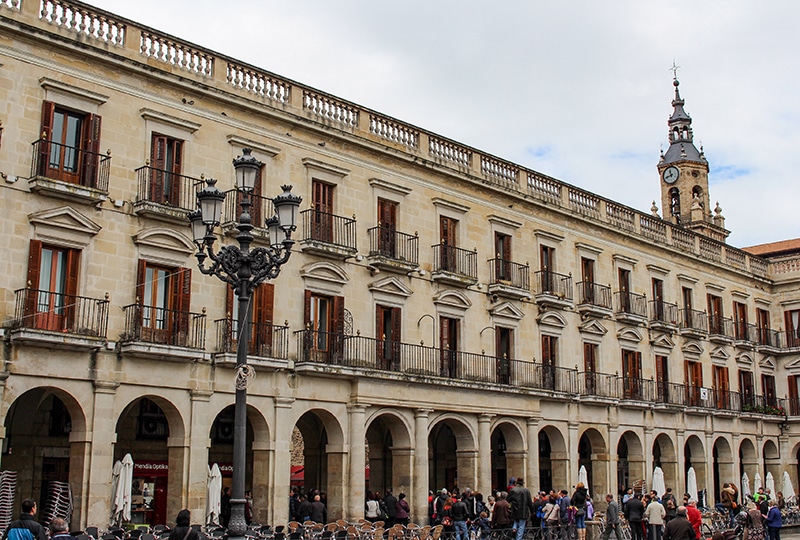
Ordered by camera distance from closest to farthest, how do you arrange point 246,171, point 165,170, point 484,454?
point 246,171 < point 165,170 < point 484,454

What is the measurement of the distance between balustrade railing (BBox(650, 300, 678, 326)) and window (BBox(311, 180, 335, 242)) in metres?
16.7

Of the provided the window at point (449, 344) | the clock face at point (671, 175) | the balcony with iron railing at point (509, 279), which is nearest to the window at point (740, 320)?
the clock face at point (671, 175)

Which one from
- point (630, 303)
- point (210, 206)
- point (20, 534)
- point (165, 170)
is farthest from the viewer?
point (630, 303)

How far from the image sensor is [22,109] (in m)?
20.5

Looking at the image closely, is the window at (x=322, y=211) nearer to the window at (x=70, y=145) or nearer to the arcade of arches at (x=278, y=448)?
the arcade of arches at (x=278, y=448)

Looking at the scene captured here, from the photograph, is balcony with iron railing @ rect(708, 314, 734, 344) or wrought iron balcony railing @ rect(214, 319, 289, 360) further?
balcony with iron railing @ rect(708, 314, 734, 344)

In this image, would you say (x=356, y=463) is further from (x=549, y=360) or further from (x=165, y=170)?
(x=549, y=360)

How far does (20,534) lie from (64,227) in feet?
32.1

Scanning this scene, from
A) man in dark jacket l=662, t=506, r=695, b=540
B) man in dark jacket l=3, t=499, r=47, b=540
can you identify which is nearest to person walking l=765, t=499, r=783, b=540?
man in dark jacket l=662, t=506, r=695, b=540

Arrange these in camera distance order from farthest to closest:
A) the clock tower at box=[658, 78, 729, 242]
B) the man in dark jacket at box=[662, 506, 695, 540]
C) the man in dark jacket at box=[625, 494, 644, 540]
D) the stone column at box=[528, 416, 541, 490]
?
1. the clock tower at box=[658, 78, 729, 242]
2. the stone column at box=[528, 416, 541, 490]
3. the man in dark jacket at box=[625, 494, 644, 540]
4. the man in dark jacket at box=[662, 506, 695, 540]

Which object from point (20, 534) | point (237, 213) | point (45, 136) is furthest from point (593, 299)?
point (20, 534)

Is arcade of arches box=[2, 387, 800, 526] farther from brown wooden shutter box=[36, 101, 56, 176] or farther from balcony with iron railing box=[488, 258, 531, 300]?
brown wooden shutter box=[36, 101, 56, 176]

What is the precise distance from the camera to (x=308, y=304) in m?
25.2

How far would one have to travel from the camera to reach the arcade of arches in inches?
821
